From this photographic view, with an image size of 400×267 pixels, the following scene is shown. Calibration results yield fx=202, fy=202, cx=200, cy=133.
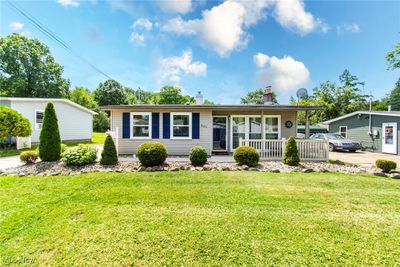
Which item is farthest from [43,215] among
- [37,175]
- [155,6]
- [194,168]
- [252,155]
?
[155,6]

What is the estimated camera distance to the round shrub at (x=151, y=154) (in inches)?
306

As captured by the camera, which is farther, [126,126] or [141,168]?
[126,126]

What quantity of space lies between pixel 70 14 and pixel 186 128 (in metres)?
8.49

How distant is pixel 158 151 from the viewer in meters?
7.94

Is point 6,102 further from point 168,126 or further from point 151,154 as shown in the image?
point 151,154

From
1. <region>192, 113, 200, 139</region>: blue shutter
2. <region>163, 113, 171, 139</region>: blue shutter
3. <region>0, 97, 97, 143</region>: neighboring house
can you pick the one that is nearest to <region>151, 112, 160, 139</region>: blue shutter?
<region>163, 113, 171, 139</region>: blue shutter

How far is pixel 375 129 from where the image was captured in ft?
53.2

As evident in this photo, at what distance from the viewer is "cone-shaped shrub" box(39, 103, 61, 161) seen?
8367 millimetres

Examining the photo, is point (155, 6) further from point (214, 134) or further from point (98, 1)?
point (214, 134)

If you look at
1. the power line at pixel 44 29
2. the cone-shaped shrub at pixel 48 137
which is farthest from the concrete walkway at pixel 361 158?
the power line at pixel 44 29

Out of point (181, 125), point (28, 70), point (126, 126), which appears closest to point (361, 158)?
point (181, 125)

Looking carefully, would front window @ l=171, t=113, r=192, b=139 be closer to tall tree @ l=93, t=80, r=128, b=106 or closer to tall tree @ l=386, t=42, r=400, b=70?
tall tree @ l=386, t=42, r=400, b=70

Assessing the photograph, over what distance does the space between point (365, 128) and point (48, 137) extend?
2213 centimetres

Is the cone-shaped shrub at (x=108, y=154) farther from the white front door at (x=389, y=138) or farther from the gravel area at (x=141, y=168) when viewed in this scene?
the white front door at (x=389, y=138)
